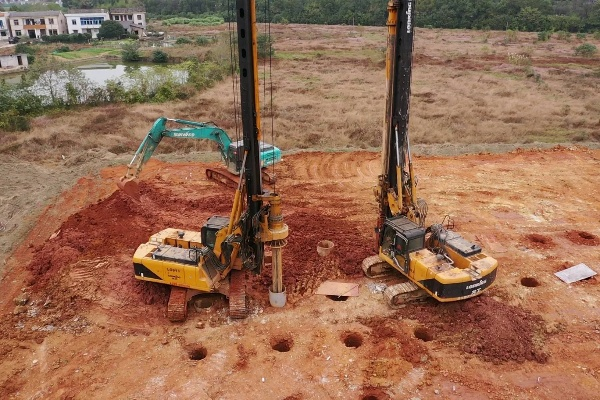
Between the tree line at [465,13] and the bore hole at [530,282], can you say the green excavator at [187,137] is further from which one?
the tree line at [465,13]

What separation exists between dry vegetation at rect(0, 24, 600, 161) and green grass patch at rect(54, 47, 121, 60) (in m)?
25.8

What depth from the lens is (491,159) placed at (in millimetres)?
20578

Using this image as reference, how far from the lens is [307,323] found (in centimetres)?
1044

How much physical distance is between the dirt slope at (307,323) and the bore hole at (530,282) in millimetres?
37

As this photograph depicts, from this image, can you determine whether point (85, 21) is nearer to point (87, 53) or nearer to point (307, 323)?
point (87, 53)

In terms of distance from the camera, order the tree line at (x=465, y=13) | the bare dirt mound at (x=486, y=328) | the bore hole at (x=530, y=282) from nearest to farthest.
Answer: the bare dirt mound at (x=486, y=328) < the bore hole at (x=530, y=282) < the tree line at (x=465, y=13)

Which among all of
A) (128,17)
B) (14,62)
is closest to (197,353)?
(14,62)

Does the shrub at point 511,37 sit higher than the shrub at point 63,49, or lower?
higher

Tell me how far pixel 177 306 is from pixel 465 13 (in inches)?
2927

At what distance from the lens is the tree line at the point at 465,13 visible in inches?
2670

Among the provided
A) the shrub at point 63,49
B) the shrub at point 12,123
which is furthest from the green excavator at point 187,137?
the shrub at point 63,49

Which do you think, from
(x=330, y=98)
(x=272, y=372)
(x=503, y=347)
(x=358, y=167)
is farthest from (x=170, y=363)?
(x=330, y=98)

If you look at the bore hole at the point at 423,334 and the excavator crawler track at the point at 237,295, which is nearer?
the bore hole at the point at 423,334

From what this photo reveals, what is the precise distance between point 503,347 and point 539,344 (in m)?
0.86
